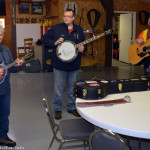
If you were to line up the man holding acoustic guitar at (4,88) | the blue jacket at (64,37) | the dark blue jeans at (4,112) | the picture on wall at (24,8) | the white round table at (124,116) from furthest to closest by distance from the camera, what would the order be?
the picture on wall at (24,8) → the blue jacket at (64,37) → the dark blue jeans at (4,112) → the man holding acoustic guitar at (4,88) → the white round table at (124,116)

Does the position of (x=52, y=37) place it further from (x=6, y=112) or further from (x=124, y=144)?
(x=124, y=144)

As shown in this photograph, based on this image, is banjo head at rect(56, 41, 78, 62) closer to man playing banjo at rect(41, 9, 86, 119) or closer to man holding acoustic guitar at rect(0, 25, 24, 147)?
man playing banjo at rect(41, 9, 86, 119)

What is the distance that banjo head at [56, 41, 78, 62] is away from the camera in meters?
3.58

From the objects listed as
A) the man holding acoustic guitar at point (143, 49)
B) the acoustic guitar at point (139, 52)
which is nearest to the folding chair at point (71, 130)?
the man holding acoustic guitar at point (143, 49)

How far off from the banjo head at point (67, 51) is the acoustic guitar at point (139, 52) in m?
1.34

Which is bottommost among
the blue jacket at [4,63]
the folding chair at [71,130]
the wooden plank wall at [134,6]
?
the folding chair at [71,130]

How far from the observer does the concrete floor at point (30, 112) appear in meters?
3.11

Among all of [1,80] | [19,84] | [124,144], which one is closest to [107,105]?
[124,144]

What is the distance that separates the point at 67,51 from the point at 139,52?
1525 millimetres

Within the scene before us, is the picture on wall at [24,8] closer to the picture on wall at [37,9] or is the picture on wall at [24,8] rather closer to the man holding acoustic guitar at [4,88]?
the picture on wall at [37,9]

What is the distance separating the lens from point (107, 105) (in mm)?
2066

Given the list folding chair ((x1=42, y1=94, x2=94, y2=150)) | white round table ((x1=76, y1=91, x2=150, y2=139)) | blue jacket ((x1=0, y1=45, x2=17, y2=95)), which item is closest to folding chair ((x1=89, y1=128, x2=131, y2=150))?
white round table ((x1=76, y1=91, x2=150, y2=139))

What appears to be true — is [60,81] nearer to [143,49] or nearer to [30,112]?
[30,112]

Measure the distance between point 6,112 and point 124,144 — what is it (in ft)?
5.70
